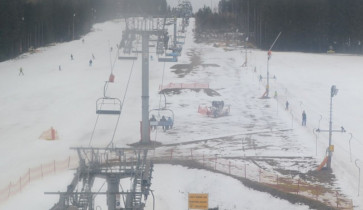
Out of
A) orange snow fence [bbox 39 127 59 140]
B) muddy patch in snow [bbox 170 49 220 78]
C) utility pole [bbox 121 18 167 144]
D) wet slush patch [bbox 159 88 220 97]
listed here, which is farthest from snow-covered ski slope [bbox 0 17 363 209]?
utility pole [bbox 121 18 167 144]

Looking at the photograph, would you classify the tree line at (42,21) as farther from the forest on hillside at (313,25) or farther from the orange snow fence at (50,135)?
the orange snow fence at (50,135)

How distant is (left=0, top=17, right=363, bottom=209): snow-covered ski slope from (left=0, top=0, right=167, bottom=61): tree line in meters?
3.41

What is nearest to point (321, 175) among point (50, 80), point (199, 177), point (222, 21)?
point (199, 177)

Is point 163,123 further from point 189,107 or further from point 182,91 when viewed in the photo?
point 182,91

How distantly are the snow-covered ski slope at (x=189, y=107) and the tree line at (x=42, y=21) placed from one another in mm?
3412

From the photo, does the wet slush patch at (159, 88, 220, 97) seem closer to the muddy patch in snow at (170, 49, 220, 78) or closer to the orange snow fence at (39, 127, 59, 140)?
the muddy patch in snow at (170, 49, 220, 78)

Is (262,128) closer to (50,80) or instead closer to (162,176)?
(162,176)

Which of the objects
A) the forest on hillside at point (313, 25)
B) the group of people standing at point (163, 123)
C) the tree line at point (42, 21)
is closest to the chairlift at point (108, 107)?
the group of people standing at point (163, 123)

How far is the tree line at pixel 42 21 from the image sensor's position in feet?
184

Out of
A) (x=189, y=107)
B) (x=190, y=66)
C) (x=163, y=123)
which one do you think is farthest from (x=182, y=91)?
(x=190, y=66)

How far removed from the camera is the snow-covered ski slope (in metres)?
19.6

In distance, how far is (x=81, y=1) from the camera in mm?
81062

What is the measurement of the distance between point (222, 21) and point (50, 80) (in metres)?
45.7

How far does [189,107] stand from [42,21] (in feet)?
Answer: 141
